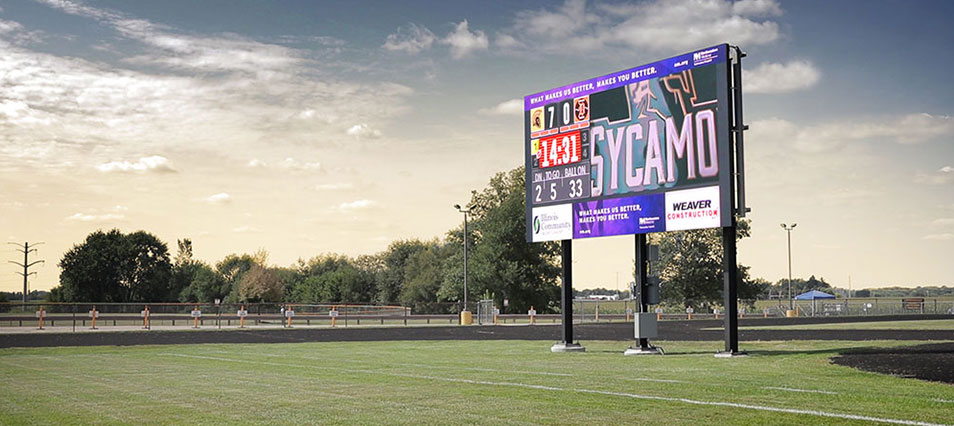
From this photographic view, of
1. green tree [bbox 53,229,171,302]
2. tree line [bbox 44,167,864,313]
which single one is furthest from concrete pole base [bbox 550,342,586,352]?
green tree [bbox 53,229,171,302]

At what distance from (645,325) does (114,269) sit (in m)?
103

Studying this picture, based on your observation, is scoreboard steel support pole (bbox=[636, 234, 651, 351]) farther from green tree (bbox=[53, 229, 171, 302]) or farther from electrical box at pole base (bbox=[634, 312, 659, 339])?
green tree (bbox=[53, 229, 171, 302])

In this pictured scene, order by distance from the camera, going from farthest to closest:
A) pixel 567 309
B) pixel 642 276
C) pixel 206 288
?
pixel 206 288 < pixel 567 309 < pixel 642 276

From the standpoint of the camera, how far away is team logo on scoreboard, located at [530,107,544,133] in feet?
86.2

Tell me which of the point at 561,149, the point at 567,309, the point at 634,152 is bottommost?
the point at 567,309

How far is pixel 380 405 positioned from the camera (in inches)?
455

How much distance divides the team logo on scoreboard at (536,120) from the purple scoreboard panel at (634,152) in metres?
0.03

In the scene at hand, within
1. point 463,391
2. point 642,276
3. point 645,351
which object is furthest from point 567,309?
point 463,391

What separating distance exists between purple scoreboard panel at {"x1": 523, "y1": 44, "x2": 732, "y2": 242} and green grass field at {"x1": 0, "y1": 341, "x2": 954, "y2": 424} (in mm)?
3739

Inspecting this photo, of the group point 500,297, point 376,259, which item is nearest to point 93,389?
point 500,297

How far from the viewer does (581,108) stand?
81.7 feet

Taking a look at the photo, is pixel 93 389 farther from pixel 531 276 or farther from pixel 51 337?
pixel 531 276

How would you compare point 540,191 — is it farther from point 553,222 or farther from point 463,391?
point 463,391

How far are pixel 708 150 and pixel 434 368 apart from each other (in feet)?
28.2
